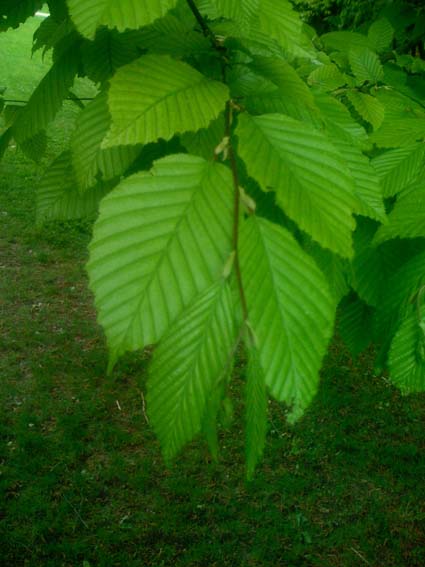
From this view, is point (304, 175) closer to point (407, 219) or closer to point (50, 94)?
point (407, 219)

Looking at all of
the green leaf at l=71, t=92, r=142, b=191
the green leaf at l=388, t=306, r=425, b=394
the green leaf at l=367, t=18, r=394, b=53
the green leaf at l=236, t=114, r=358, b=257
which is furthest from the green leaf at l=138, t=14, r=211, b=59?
the green leaf at l=367, t=18, r=394, b=53

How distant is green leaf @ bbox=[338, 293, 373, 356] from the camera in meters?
1.17

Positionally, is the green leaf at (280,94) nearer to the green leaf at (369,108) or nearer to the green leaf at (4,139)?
the green leaf at (369,108)

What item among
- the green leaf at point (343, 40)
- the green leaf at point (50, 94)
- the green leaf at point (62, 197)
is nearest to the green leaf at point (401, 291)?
the green leaf at point (62, 197)

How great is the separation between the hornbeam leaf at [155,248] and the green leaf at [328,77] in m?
0.84

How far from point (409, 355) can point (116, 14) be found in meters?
0.58

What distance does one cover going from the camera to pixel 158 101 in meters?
0.58

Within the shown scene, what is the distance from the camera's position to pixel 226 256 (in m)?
0.47

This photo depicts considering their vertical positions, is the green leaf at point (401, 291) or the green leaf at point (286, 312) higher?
the green leaf at point (286, 312)

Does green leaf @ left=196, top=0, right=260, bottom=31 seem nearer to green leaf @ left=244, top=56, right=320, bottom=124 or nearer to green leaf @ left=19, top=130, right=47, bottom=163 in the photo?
green leaf @ left=244, top=56, right=320, bottom=124

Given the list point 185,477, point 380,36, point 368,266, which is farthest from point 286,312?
point 185,477

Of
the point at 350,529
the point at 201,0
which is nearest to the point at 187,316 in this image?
the point at 201,0

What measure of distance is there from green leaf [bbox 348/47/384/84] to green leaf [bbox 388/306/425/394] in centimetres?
86

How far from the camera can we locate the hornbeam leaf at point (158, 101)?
562 mm
